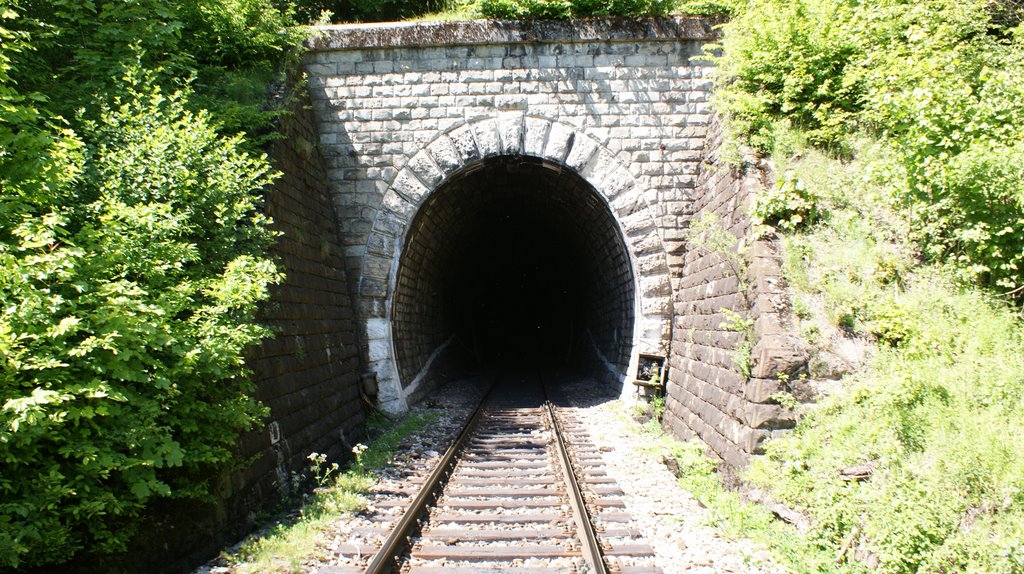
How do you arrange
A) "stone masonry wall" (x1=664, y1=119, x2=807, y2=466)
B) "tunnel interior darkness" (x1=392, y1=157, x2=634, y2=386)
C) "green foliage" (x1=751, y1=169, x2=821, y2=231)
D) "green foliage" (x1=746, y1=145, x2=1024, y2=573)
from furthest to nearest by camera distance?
"tunnel interior darkness" (x1=392, y1=157, x2=634, y2=386) < "green foliage" (x1=751, y1=169, x2=821, y2=231) < "stone masonry wall" (x1=664, y1=119, x2=807, y2=466) < "green foliage" (x1=746, y1=145, x2=1024, y2=573)

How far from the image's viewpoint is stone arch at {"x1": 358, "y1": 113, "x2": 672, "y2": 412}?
8453 millimetres

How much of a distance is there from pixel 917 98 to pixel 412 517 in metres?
5.34

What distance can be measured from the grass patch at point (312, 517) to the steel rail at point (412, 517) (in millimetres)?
535

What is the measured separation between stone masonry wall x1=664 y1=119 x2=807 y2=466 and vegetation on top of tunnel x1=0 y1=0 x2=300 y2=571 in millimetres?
4104

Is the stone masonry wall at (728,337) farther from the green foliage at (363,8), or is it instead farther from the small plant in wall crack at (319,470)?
the green foliage at (363,8)

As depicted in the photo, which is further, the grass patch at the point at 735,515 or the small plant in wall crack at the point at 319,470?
the small plant in wall crack at the point at 319,470

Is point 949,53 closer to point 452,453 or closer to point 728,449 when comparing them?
point 728,449

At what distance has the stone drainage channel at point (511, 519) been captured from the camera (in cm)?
399

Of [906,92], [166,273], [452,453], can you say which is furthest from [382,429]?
[906,92]

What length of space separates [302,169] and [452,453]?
419 centimetres

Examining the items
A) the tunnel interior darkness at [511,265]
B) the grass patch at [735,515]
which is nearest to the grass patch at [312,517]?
the tunnel interior darkness at [511,265]

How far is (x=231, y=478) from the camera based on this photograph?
459 cm

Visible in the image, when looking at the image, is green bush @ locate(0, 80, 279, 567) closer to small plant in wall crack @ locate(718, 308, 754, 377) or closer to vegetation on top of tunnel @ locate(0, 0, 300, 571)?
vegetation on top of tunnel @ locate(0, 0, 300, 571)

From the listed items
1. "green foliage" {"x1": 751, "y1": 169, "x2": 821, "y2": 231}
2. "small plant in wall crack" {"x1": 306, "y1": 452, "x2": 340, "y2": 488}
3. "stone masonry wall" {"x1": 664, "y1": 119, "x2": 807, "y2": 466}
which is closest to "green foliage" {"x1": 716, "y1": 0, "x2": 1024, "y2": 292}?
"green foliage" {"x1": 751, "y1": 169, "x2": 821, "y2": 231}
